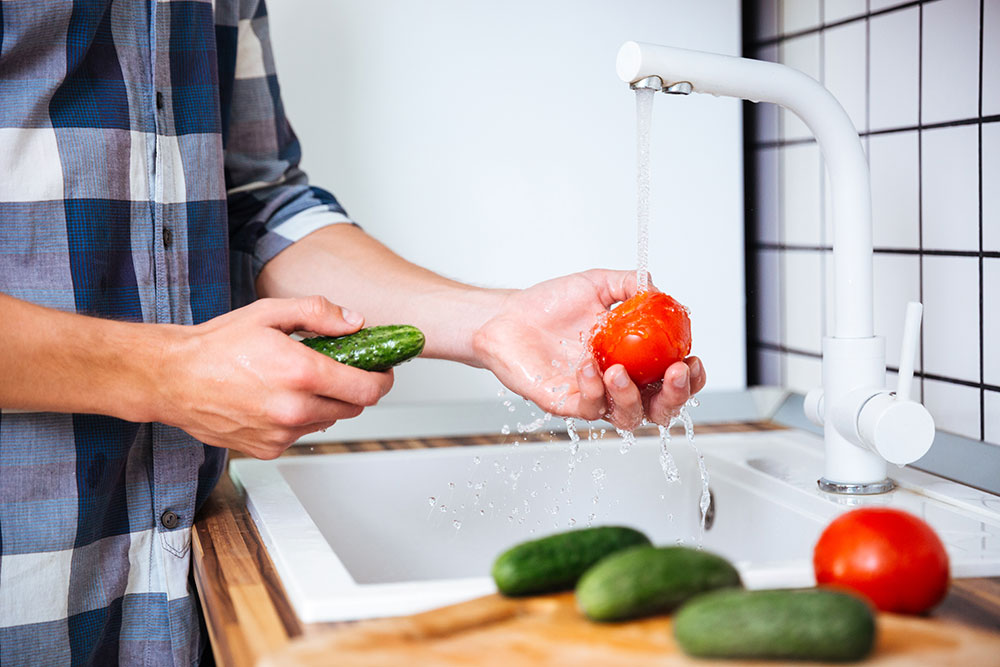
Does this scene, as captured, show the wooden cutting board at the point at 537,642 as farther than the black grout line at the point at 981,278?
No

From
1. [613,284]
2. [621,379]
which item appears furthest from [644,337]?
[613,284]

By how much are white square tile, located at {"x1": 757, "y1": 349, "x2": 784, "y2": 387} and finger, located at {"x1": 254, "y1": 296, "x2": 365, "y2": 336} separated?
85 cm

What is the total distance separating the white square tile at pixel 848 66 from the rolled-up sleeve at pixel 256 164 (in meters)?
0.68

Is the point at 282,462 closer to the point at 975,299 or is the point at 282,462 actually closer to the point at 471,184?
the point at 471,184

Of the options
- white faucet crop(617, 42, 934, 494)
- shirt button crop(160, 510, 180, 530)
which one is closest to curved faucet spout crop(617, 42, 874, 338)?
white faucet crop(617, 42, 934, 494)

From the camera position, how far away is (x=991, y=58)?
1048 millimetres

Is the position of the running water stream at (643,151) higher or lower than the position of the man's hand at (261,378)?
higher

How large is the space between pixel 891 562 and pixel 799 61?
989 millimetres

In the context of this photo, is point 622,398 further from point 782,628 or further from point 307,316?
point 782,628

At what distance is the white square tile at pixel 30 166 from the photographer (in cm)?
92

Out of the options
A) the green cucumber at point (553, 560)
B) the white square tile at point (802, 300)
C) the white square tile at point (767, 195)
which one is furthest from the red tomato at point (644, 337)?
the white square tile at point (767, 195)

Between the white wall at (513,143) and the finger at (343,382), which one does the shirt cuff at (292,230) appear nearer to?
the white wall at (513,143)

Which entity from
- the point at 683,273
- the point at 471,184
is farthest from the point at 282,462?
the point at 683,273

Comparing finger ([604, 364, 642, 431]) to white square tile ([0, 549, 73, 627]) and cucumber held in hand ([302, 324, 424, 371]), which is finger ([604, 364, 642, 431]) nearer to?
cucumber held in hand ([302, 324, 424, 371])
